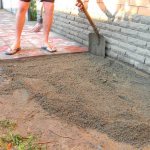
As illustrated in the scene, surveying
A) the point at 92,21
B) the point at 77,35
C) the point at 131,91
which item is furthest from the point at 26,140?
the point at 77,35

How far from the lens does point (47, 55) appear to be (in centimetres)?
368

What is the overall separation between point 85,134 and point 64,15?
3129mm

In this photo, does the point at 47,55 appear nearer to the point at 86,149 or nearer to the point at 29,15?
the point at 86,149

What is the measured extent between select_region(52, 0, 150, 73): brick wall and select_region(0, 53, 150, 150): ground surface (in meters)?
0.17

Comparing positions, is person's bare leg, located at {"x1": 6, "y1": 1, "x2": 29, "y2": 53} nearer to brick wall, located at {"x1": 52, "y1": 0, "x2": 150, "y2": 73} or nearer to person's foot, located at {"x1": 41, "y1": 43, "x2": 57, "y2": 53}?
person's foot, located at {"x1": 41, "y1": 43, "x2": 57, "y2": 53}

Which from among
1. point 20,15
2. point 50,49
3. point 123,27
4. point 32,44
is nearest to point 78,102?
point 123,27

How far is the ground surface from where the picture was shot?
6.46ft

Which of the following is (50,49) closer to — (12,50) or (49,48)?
(49,48)

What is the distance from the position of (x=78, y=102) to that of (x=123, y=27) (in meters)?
1.40

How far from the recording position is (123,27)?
3.41m

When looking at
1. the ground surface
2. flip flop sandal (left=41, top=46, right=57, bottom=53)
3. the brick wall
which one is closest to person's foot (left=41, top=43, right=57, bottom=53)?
flip flop sandal (left=41, top=46, right=57, bottom=53)

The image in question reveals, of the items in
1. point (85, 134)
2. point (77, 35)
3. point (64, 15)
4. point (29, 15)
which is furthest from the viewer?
point (29, 15)

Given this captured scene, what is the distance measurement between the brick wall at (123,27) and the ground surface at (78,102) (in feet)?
0.56

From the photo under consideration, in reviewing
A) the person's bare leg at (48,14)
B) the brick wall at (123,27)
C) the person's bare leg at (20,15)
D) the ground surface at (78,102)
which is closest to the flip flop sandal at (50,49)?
the person's bare leg at (48,14)
